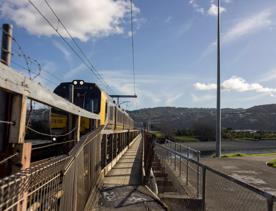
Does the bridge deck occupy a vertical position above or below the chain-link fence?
below

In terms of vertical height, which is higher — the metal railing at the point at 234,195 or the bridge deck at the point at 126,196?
the metal railing at the point at 234,195

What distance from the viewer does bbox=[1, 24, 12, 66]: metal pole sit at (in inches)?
207

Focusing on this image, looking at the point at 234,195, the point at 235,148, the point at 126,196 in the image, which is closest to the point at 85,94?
the point at 126,196

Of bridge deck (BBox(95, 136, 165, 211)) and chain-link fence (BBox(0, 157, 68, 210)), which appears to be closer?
chain-link fence (BBox(0, 157, 68, 210))

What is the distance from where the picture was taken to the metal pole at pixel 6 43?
5.25 m

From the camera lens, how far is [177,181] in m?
15.3

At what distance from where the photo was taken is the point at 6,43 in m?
5.26

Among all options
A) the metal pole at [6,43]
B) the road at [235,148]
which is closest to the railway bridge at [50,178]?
the metal pole at [6,43]

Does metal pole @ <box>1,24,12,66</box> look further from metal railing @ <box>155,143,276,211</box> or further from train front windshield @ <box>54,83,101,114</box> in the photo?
train front windshield @ <box>54,83,101,114</box>

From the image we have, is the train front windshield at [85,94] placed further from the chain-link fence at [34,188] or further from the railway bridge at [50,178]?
the chain-link fence at [34,188]

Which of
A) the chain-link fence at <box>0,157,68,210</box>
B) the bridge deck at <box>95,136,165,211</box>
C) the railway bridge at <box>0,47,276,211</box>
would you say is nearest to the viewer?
the chain-link fence at <box>0,157,68,210</box>

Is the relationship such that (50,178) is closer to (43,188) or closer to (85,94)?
(43,188)

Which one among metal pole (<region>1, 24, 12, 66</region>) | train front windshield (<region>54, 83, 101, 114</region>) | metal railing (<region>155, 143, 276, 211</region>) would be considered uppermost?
train front windshield (<region>54, 83, 101, 114</region>)

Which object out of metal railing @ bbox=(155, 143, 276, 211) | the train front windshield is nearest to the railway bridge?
metal railing @ bbox=(155, 143, 276, 211)
